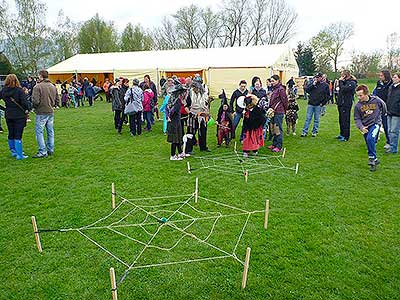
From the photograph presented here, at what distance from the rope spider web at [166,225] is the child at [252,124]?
263 centimetres

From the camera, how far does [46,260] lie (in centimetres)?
350

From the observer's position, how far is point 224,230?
412 centimetres

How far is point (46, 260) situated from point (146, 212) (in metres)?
1.42

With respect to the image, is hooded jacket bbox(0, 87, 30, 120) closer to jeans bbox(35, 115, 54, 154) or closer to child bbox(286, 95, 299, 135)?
jeans bbox(35, 115, 54, 154)

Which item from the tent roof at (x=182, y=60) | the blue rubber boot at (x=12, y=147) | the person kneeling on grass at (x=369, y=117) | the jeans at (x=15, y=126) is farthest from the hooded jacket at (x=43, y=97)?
the tent roof at (x=182, y=60)

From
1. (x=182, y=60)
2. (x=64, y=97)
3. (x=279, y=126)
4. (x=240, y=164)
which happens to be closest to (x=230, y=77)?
(x=182, y=60)

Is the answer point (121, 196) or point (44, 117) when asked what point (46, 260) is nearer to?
point (121, 196)

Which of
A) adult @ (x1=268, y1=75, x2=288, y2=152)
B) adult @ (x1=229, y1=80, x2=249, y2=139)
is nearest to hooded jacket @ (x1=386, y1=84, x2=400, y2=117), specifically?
adult @ (x1=268, y1=75, x2=288, y2=152)

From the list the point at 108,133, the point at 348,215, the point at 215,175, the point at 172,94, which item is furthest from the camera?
the point at 108,133

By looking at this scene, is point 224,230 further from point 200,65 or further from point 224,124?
point 200,65

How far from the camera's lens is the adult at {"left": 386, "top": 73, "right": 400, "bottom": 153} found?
718 centimetres

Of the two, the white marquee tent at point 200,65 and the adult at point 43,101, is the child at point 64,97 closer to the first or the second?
the white marquee tent at point 200,65

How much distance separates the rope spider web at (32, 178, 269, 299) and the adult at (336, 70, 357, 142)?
5586 mm

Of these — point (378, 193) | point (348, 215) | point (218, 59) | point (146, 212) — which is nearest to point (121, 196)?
point (146, 212)
